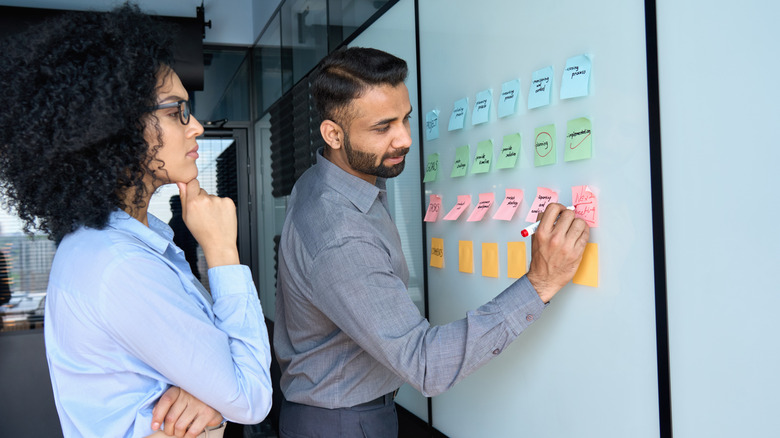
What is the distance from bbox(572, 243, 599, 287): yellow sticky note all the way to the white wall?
18cm

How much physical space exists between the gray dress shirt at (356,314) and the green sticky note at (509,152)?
1.01ft

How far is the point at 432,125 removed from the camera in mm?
1853

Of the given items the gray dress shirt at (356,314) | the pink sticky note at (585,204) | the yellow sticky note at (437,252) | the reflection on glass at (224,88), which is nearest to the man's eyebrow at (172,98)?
the gray dress shirt at (356,314)

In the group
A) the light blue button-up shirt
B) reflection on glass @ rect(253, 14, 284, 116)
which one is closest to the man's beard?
the light blue button-up shirt

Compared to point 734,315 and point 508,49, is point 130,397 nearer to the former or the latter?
point 734,315

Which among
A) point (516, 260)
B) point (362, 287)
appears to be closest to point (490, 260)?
point (516, 260)

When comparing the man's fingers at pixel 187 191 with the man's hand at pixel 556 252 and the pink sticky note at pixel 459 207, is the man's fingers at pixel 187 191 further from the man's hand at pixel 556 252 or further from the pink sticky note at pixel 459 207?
the pink sticky note at pixel 459 207

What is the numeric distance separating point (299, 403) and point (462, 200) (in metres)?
0.70

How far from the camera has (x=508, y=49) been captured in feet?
4.74

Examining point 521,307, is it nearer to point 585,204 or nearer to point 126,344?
point 585,204

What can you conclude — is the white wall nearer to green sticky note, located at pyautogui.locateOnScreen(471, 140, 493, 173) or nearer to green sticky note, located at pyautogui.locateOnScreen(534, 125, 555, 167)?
green sticky note, located at pyautogui.locateOnScreen(534, 125, 555, 167)

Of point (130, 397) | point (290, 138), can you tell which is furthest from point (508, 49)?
point (290, 138)

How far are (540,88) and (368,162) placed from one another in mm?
424

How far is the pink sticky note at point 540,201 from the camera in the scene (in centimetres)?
130
